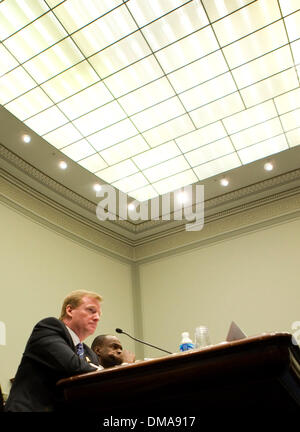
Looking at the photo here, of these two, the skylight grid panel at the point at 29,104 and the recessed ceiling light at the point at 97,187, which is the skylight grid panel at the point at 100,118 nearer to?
the skylight grid panel at the point at 29,104

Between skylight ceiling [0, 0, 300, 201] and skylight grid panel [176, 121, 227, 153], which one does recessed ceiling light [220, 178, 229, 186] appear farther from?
skylight grid panel [176, 121, 227, 153]

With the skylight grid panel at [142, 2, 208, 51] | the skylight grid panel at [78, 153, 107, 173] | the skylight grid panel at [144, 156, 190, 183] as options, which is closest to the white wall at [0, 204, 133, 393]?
the skylight grid panel at [78, 153, 107, 173]

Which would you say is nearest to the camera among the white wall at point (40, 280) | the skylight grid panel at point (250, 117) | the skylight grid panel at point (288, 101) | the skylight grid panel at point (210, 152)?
the white wall at point (40, 280)

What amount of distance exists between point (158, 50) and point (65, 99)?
163cm

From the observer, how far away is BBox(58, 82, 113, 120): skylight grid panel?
6934mm

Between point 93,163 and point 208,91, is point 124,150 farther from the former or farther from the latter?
point 208,91

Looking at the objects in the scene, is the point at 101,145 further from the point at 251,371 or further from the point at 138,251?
the point at 251,371

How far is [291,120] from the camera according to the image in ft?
25.6

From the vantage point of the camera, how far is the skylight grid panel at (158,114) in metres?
7.30

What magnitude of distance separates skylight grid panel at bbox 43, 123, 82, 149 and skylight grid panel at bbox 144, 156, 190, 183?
160 centimetres

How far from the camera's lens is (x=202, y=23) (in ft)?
20.0

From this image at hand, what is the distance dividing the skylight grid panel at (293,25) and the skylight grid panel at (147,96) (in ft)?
6.06

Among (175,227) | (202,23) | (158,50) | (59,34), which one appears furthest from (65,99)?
(175,227)

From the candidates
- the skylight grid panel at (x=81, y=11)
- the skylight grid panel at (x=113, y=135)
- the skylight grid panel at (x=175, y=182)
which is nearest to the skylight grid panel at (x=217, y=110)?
the skylight grid panel at (x=113, y=135)
